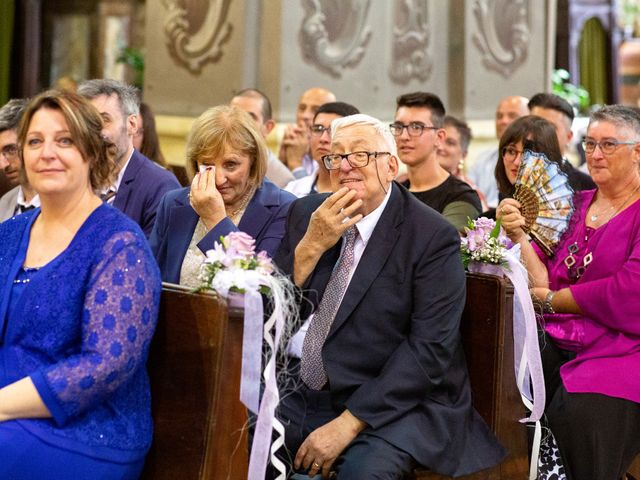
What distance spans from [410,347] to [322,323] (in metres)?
0.32

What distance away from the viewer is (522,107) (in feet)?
24.3

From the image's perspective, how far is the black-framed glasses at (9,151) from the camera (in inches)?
212

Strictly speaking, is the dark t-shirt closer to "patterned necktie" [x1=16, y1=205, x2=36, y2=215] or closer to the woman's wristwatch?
the woman's wristwatch

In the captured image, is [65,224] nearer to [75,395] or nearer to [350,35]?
[75,395]

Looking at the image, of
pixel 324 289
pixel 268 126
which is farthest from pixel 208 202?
pixel 268 126

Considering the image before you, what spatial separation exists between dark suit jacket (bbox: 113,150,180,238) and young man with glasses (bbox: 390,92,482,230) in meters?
1.27

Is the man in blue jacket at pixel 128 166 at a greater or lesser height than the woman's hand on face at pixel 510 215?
greater

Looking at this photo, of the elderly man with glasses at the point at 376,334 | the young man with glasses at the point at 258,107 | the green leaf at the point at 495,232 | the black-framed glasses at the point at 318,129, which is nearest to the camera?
the elderly man with glasses at the point at 376,334

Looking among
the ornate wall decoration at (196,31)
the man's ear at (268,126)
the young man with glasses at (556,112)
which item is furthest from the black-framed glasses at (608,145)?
the ornate wall decoration at (196,31)

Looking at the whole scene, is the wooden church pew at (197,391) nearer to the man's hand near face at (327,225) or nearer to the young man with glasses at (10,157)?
the man's hand near face at (327,225)

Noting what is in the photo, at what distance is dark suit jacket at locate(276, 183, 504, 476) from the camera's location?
3428 mm

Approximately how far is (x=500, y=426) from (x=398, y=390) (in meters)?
0.47

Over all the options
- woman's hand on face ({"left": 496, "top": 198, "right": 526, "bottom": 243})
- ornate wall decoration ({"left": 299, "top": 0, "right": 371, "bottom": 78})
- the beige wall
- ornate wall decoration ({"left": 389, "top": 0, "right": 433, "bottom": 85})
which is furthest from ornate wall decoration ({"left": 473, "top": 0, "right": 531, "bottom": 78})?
woman's hand on face ({"left": 496, "top": 198, "right": 526, "bottom": 243})

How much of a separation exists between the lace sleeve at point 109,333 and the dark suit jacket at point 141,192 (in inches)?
66.5
